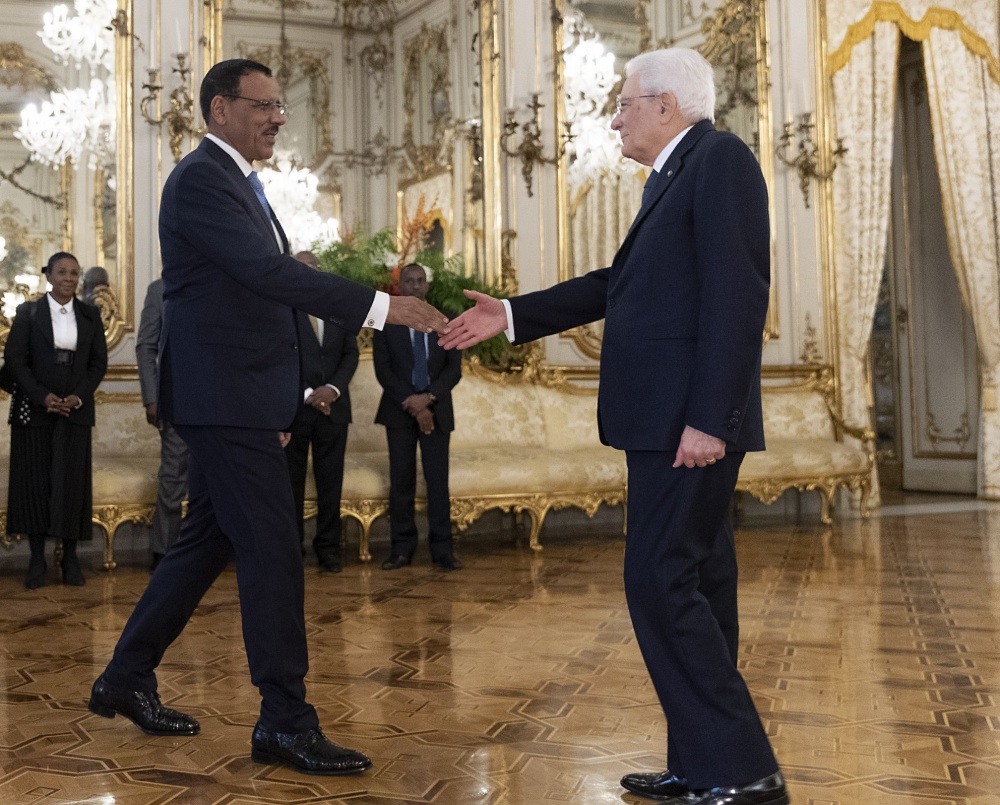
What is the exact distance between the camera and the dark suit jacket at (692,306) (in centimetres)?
202

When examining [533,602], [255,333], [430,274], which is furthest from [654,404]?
[430,274]

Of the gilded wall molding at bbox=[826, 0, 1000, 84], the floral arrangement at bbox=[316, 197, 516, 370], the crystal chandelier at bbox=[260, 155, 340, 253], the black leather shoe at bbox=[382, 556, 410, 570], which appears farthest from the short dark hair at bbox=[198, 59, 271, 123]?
the gilded wall molding at bbox=[826, 0, 1000, 84]

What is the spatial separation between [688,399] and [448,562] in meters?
3.71

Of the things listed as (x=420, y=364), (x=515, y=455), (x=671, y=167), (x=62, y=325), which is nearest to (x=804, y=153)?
(x=515, y=455)

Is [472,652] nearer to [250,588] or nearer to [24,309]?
[250,588]

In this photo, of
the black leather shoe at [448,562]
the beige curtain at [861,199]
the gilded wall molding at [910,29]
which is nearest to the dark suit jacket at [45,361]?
the black leather shoe at [448,562]

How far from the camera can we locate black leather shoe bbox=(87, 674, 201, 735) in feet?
8.59

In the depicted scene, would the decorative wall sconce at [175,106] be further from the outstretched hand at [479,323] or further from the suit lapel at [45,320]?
the outstretched hand at [479,323]

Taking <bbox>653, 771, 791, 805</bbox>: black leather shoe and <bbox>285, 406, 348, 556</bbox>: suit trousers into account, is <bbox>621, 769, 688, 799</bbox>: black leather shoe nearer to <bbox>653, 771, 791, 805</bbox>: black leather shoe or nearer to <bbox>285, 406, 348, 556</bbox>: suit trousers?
<bbox>653, 771, 791, 805</bbox>: black leather shoe

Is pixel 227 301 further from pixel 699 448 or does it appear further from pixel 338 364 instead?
pixel 338 364

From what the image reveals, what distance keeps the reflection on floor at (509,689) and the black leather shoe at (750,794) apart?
5.9 inches

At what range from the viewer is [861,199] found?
860 cm

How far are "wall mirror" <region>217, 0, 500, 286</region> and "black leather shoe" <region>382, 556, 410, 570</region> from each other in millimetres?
2457

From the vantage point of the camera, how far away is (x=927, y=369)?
9.75 meters
